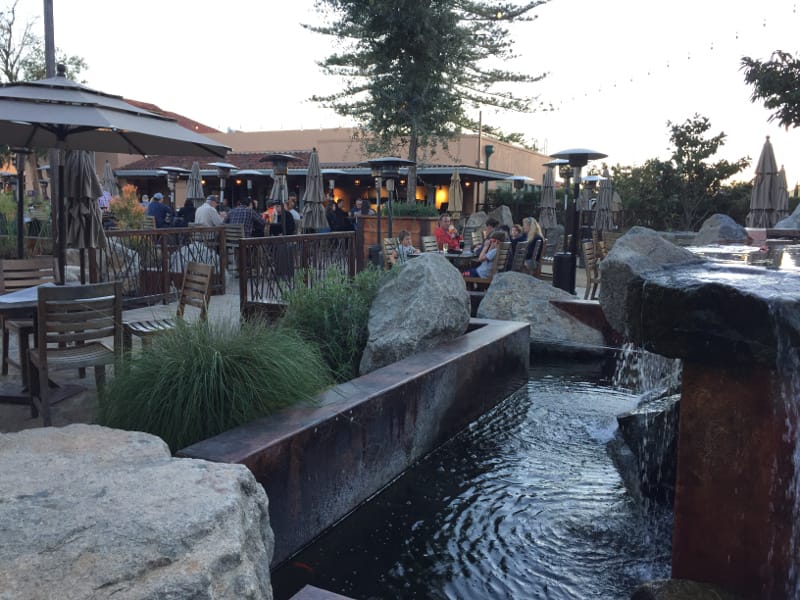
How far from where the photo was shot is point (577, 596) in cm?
310

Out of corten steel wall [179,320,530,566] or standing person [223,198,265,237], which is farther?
standing person [223,198,265,237]

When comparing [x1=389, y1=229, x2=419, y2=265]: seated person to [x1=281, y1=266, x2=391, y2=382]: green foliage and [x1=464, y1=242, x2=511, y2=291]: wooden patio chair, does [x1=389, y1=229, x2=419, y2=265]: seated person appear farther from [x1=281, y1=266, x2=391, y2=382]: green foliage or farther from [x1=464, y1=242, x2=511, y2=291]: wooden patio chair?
[x1=281, y1=266, x2=391, y2=382]: green foliage

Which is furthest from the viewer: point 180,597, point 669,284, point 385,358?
point 385,358

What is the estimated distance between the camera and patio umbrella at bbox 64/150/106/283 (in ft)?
20.6

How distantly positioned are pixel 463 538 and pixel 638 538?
96 centimetres

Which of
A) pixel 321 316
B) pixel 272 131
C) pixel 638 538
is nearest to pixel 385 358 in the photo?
pixel 321 316

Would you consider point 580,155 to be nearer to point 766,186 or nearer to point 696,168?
point 766,186

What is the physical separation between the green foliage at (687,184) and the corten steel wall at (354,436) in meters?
22.0

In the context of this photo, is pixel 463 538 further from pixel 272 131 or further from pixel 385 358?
pixel 272 131

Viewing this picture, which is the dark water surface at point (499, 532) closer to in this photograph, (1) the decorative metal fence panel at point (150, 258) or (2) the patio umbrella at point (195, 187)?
(1) the decorative metal fence panel at point (150, 258)

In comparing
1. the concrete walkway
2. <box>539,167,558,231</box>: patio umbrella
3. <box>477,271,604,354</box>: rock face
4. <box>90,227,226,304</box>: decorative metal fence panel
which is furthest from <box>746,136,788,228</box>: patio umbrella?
the concrete walkway

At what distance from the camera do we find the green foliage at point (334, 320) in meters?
5.43

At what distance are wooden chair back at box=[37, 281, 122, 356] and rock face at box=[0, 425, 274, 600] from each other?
2.20 m

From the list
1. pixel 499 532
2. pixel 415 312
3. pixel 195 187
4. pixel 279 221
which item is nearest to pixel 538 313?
pixel 415 312
